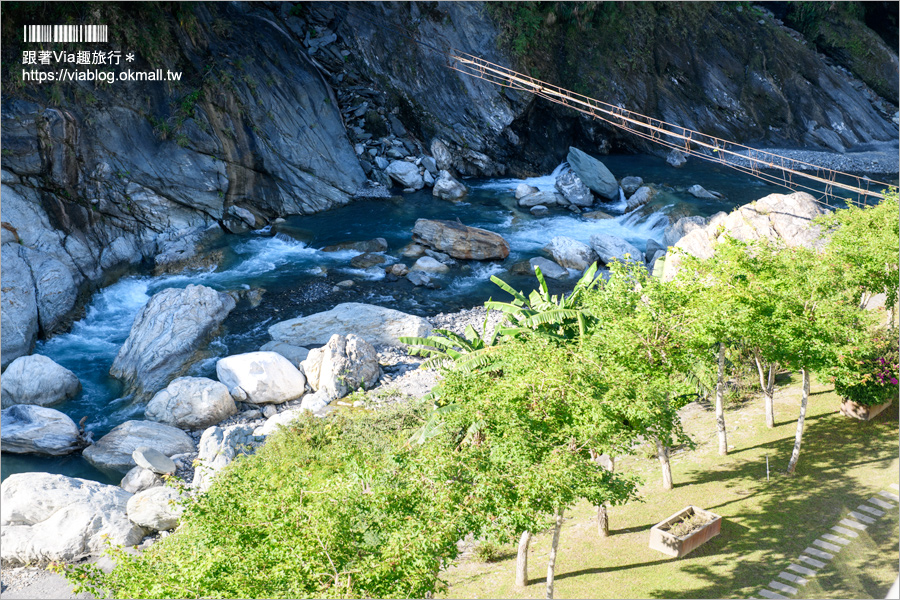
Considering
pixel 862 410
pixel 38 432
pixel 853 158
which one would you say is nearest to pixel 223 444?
pixel 38 432

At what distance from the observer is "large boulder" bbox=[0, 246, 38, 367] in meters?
27.8

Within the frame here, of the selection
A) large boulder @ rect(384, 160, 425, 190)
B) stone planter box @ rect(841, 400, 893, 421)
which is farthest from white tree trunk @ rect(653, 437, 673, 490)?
large boulder @ rect(384, 160, 425, 190)

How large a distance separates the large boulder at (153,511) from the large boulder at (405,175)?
30.2 meters

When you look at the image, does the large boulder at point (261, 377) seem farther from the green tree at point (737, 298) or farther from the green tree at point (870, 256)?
the green tree at point (870, 256)

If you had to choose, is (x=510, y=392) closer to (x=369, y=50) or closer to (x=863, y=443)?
(x=863, y=443)

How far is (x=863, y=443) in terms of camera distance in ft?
59.8

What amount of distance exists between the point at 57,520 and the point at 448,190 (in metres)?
31.1

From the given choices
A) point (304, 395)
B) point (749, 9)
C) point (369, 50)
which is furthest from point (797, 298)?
point (749, 9)

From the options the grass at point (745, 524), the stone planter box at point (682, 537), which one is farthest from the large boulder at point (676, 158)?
the stone planter box at point (682, 537)

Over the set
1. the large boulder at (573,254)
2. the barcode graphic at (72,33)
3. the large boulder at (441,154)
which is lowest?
the large boulder at (573,254)

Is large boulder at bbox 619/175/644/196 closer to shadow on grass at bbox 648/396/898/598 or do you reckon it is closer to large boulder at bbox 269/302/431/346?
large boulder at bbox 269/302/431/346

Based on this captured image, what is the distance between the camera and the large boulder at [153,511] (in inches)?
733

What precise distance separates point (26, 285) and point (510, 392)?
24.9 m

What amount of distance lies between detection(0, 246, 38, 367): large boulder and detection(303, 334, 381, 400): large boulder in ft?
38.7
